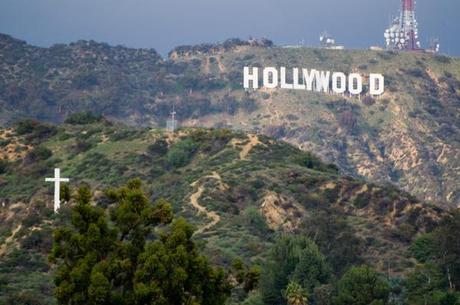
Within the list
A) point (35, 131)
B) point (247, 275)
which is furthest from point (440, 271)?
point (35, 131)

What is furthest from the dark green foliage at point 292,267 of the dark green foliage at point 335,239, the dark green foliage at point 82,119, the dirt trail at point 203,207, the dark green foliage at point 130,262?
the dark green foliage at point 82,119

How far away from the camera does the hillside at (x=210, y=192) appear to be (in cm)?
9031

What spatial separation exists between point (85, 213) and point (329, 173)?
222 feet

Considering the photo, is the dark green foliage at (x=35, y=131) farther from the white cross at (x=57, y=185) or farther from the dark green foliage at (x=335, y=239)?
the dark green foliage at (x=335, y=239)

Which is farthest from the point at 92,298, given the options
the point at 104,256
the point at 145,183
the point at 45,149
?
the point at 45,149

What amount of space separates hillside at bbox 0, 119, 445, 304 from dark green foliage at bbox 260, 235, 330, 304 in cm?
345

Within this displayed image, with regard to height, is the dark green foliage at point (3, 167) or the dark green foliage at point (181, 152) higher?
the dark green foliage at point (181, 152)

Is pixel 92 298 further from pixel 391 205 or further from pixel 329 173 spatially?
pixel 329 173

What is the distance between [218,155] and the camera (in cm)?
11412

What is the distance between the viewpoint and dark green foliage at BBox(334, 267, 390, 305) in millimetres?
73688

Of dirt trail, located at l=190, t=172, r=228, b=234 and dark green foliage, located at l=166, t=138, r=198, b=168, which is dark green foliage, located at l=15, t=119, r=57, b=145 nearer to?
dark green foliage, located at l=166, t=138, r=198, b=168

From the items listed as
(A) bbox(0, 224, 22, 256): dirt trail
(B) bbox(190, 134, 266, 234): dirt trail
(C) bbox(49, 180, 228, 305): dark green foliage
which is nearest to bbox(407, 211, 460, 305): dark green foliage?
(B) bbox(190, 134, 266, 234): dirt trail

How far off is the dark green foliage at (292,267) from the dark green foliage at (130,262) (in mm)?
29989

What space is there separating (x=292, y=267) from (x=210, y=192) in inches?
797
